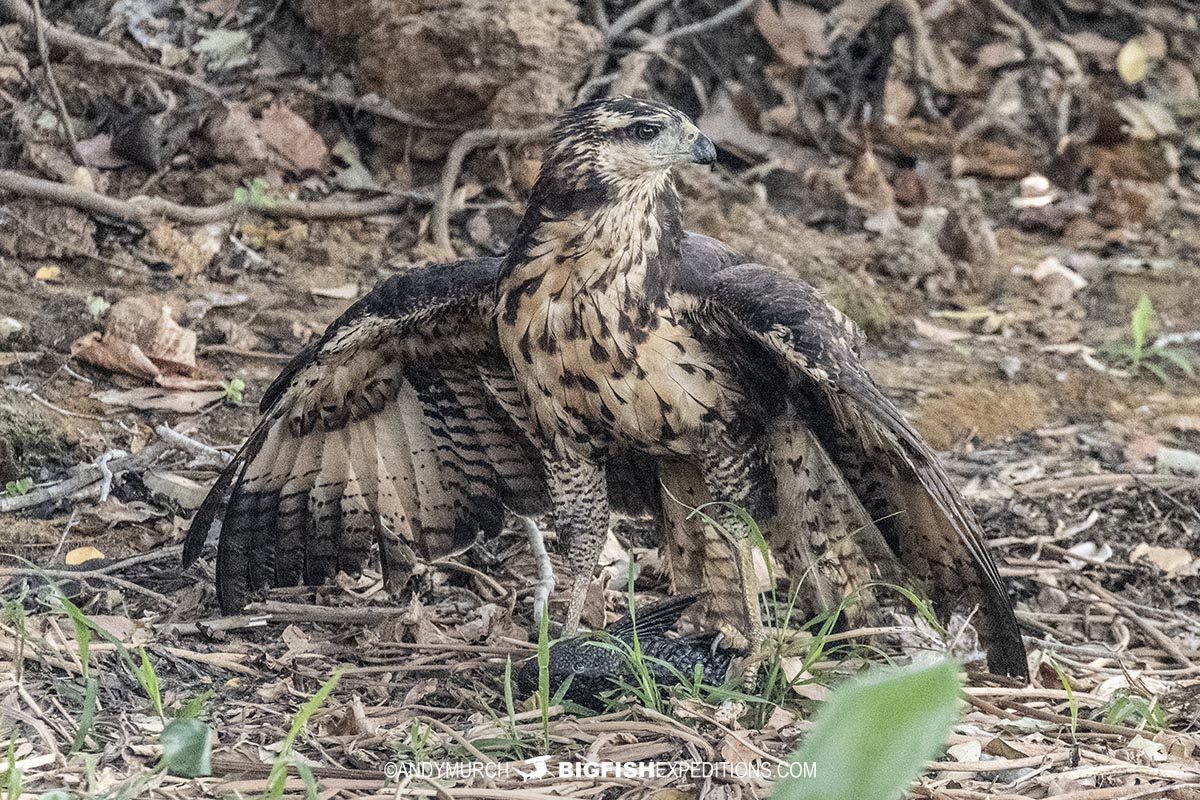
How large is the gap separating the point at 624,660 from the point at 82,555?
74.9 inches

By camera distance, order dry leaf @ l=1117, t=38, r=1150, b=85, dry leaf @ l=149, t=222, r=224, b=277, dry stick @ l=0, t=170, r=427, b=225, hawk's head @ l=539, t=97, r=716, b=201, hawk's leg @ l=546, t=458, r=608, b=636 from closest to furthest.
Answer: hawk's head @ l=539, t=97, r=716, b=201, hawk's leg @ l=546, t=458, r=608, b=636, dry stick @ l=0, t=170, r=427, b=225, dry leaf @ l=149, t=222, r=224, b=277, dry leaf @ l=1117, t=38, r=1150, b=85

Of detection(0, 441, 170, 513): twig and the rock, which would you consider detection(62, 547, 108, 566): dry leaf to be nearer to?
detection(0, 441, 170, 513): twig

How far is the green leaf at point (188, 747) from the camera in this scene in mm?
3301

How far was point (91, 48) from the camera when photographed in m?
6.92

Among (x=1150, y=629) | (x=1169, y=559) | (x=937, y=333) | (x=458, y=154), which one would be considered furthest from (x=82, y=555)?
(x=937, y=333)

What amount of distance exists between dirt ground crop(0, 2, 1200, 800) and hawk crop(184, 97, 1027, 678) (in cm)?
28

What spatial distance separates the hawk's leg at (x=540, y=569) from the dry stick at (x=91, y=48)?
9.52ft

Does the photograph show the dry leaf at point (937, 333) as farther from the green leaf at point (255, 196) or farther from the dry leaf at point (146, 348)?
the dry leaf at point (146, 348)

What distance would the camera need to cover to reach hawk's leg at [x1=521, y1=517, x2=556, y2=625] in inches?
189

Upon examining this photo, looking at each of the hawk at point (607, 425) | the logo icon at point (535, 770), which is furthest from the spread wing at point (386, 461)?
the logo icon at point (535, 770)


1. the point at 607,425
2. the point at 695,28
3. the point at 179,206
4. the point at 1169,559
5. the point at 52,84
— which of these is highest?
the point at 52,84

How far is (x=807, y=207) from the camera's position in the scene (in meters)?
8.20

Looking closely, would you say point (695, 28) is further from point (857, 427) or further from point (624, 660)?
point (624, 660)

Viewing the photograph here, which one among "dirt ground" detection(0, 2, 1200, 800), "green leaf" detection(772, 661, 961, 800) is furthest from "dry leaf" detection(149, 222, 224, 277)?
"green leaf" detection(772, 661, 961, 800)
